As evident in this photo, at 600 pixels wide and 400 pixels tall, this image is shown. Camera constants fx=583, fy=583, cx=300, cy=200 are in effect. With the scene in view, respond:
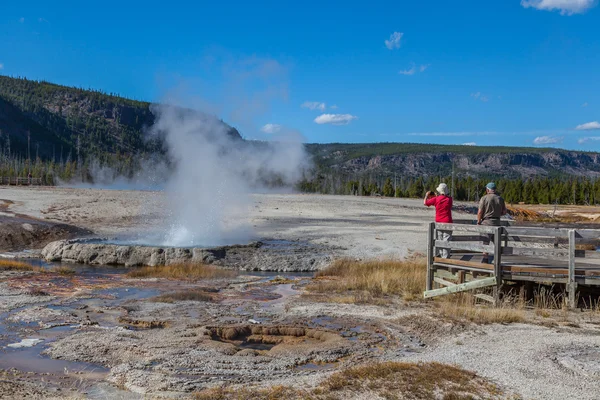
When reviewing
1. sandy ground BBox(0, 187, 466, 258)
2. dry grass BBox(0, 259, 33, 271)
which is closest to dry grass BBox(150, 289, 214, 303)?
dry grass BBox(0, 259, 33, 271)

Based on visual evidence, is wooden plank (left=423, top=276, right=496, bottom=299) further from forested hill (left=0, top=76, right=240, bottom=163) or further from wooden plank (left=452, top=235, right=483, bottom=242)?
forested hill (left=0, top=76, right=240, bottom=163)

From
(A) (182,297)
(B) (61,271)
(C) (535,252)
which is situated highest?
(C) (535,252)

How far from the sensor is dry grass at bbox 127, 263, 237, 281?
16609mm

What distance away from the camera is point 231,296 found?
1339 cm

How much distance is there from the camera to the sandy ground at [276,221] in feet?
78.2

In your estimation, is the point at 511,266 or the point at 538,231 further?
the point at 511,266

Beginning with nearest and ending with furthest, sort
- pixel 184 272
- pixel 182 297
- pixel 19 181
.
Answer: pixel 182 297 < pixel 184 272 < pixel 19 181

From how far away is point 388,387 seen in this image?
258 inches

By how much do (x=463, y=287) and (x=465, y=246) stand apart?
0.89 meters

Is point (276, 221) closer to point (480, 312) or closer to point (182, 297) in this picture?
point (182, 297)

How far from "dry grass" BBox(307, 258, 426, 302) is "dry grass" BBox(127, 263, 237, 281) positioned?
117 inches

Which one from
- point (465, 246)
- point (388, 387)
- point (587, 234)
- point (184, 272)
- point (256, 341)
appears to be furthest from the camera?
point (184, 272)

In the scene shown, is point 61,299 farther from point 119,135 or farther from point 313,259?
point 119,135

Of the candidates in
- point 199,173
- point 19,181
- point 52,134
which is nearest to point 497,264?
point 199,173
